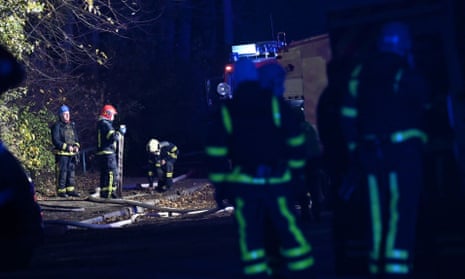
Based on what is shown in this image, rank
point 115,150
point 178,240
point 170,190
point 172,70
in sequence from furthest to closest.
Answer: point 172,70
point 170,190
point 115,150
point 178,240

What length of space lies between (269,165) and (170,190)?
13.6 metres

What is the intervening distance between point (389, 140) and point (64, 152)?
1294cm

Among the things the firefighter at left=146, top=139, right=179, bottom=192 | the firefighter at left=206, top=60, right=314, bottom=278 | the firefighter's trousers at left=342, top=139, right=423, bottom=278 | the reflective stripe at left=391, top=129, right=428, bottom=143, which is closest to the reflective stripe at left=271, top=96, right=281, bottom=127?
the firefighter at left=206, top=60, right=314, bottom=278

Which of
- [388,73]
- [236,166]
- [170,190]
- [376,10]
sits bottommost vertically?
[170,190]

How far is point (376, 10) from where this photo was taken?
24.4 feet

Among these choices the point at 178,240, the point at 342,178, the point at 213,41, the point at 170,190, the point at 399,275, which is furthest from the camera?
the point at 213,41

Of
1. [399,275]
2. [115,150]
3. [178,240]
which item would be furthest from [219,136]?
[115,150]

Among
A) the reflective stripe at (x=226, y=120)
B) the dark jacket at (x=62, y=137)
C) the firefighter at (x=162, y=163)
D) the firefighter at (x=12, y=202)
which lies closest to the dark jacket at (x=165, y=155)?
the firefighter at (x=162, y=163)

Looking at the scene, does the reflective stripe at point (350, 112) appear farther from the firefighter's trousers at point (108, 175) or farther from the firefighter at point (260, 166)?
the firefighter's trousers at point (108, 175)

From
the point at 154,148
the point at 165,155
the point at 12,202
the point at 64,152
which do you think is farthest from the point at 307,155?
the point at 154,148

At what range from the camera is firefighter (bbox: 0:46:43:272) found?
5.04 meters

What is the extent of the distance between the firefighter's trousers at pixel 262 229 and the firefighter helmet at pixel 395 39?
4.20 feet

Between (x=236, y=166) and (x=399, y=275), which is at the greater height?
(x=236, y=166)

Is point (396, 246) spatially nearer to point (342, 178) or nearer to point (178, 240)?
point (342, 178)
